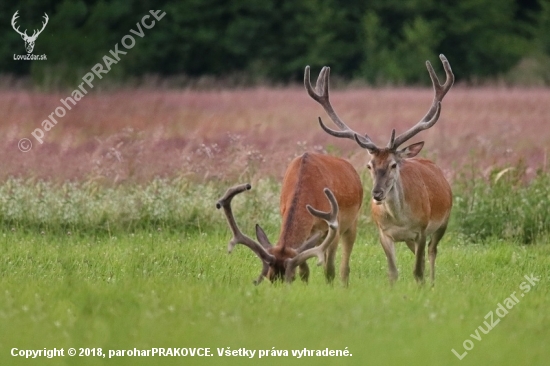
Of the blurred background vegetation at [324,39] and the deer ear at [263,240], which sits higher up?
the blurred background vegetation at [324,39]

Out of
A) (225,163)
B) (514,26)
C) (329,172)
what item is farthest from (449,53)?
(329,172)

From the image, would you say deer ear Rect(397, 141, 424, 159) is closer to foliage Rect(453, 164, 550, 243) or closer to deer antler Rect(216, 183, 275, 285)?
deer antler Rect(216, 183, 275, 285)

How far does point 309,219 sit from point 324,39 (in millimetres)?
27446

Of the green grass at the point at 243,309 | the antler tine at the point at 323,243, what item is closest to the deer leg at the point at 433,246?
the green grass at the point at 243,309

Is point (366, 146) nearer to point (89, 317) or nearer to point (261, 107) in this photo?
point (89, 317)

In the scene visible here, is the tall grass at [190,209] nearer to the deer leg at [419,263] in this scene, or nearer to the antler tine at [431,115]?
the antler tine at [431,115]

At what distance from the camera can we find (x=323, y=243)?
29.8 ft

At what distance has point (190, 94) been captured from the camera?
26078 mm

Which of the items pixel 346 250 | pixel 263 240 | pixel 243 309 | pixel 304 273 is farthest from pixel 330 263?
pixel 243 309

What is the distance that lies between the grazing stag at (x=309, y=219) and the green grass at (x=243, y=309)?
0.25m

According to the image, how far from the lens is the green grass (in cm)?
688

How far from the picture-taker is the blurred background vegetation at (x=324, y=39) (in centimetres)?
3369

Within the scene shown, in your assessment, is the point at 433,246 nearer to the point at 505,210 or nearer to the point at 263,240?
the point at 505,210

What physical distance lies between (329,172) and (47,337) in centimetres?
401
